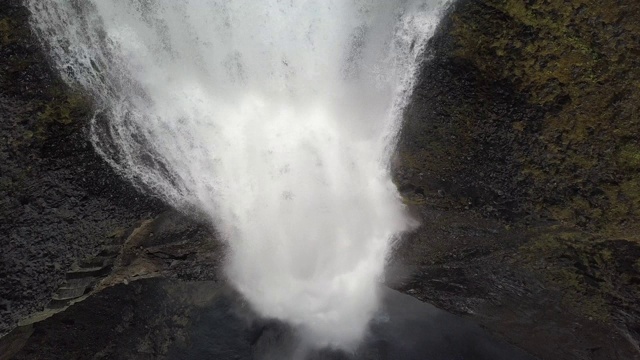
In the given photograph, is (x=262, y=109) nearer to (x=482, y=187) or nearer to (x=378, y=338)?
(x=482, y=187)

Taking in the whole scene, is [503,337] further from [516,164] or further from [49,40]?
[49,40]

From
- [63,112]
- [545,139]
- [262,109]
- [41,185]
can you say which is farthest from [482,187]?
[41,185]

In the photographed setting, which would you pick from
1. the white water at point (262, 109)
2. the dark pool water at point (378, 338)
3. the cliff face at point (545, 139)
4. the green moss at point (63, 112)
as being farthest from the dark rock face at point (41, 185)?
the cliff face at point (545, 139)

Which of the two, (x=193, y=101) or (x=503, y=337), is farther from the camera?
(x=503, y=337)

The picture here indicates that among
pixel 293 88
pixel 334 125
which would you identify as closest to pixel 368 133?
pixel 334 125

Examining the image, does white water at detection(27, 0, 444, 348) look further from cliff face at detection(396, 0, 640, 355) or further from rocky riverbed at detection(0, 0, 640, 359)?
cliff face at detection(396, 0, 640, 355)

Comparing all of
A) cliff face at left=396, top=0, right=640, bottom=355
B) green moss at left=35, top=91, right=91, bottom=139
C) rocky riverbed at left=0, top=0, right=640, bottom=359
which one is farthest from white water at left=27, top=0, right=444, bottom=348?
cliff face at left=396, top=0, right=640, bottom=355

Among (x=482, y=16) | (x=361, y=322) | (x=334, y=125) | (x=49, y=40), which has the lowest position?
(x=49, y=40)
